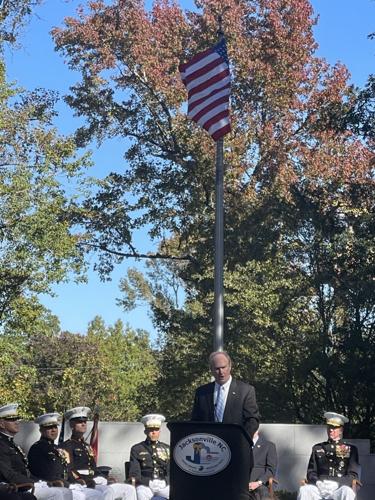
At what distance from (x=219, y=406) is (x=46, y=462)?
140 inches

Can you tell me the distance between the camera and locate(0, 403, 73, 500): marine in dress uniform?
28.7 ft

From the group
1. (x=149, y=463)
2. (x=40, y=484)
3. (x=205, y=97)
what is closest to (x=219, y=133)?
(x=205, y=97)

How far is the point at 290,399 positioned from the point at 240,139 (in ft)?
25.4

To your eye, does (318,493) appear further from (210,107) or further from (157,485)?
(210,107)

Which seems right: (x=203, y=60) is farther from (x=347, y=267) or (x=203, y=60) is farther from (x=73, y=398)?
(x=73, y=398)

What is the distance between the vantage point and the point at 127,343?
5638cm

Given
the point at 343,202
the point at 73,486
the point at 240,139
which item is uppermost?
the point at 240,139

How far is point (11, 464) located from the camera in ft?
29.5

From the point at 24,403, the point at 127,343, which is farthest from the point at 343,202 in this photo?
the point at 127,343

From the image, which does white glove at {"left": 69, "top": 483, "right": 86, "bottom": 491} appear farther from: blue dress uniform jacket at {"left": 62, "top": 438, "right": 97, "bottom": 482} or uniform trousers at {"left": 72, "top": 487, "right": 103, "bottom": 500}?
blue dress uniform jacket at {"left": 62, "top": 438, "right": 97, "bottom": 482}

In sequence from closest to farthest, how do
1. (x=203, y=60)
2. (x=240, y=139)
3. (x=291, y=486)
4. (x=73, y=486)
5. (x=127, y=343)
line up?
(x=73, y=486)
(x=203, y=60)
(x=291, y=486)
(x=240, y=139)
(x=127, y=343)

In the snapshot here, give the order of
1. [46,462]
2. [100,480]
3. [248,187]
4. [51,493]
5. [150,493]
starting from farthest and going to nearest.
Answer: [248,187]
[100,480]
[150,493]
[46,462]
[51,493]

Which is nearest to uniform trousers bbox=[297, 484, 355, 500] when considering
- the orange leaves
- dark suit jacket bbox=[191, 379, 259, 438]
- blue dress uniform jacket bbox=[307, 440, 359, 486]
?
blue dress uniform jacket bbox=[307, 440, 359, 486]

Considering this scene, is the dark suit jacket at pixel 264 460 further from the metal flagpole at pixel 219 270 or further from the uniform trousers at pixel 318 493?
the metal flagpole at pixel 219 270
